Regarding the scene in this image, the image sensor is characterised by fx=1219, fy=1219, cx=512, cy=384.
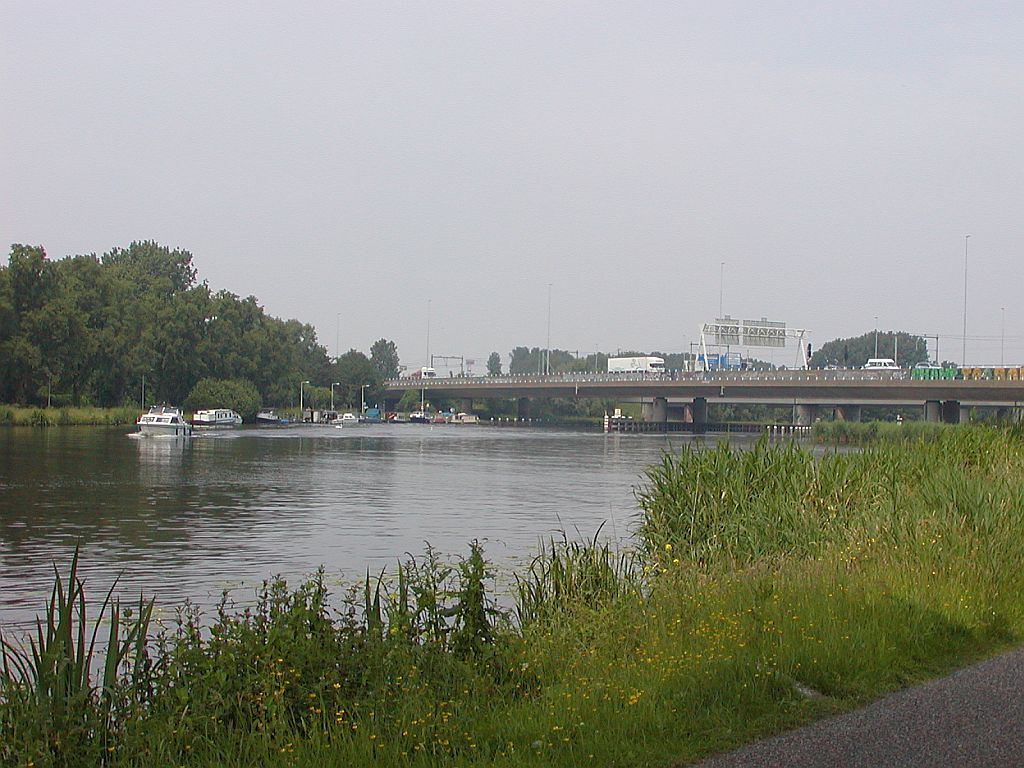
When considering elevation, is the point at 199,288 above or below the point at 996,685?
above

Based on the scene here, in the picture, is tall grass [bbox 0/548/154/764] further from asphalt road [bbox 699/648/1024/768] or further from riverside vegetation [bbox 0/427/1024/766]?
asphalt road [bbox 699/648/1024/768]

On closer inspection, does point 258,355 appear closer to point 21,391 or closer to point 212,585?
point 21,391

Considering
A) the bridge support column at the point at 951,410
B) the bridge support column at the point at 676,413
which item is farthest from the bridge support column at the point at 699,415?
the bridge support column at the point at 951,410

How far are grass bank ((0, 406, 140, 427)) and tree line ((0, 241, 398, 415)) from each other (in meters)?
2.59

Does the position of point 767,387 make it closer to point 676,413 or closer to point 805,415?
point 805,415

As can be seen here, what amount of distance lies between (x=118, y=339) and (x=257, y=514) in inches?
3842

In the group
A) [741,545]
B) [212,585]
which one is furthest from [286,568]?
[741,545]

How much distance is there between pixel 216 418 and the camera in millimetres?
143625

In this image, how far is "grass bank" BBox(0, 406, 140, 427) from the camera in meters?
114

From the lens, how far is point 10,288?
374 ft

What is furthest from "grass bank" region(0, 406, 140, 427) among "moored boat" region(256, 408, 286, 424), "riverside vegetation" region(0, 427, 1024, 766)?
"riverside vegetation" region(0, 427, 1024, 766)

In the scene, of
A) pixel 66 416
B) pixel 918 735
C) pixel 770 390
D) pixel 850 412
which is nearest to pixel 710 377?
pixel 770 390

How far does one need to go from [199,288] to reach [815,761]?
509 ft

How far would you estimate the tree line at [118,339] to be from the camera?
117 meters
